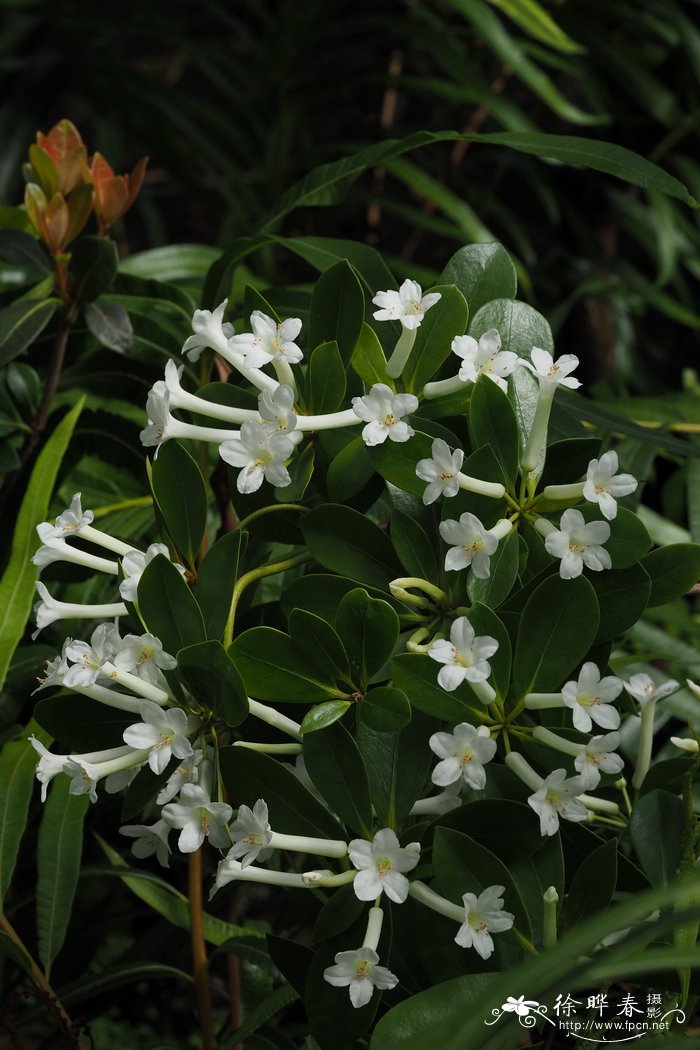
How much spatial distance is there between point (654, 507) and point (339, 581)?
102 cm

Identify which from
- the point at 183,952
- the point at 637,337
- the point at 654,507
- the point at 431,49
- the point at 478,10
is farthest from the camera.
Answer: the point at 637,337

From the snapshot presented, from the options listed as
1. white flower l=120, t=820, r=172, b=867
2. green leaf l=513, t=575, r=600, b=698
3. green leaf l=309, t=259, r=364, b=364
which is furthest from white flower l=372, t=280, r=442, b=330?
white flower l=120, t=820, r=172, b=867

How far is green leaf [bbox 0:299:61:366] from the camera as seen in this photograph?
1.91ft

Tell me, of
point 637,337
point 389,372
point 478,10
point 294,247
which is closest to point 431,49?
point 478,10

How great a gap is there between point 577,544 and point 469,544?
Answer: 4cm

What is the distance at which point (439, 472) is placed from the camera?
35cm

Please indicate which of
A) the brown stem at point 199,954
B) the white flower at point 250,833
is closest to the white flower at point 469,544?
the white flower at point 250,833

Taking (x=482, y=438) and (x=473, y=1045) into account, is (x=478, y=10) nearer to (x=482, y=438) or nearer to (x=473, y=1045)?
(x=482, y=438)

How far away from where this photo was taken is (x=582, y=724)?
0.33 m

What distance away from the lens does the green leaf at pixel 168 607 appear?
0.35 m

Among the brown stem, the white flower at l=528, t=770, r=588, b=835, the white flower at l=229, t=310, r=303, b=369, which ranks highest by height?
the white flower at l=229, t=310, r=303, b=369

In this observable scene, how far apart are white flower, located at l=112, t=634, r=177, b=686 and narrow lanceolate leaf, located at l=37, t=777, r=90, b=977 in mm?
218

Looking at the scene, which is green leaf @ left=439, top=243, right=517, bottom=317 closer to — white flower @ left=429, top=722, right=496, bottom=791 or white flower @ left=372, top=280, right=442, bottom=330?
white flower @ left=372, top=280, right=442, bottom=330

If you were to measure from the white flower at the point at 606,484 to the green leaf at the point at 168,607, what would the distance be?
0.51 feet
